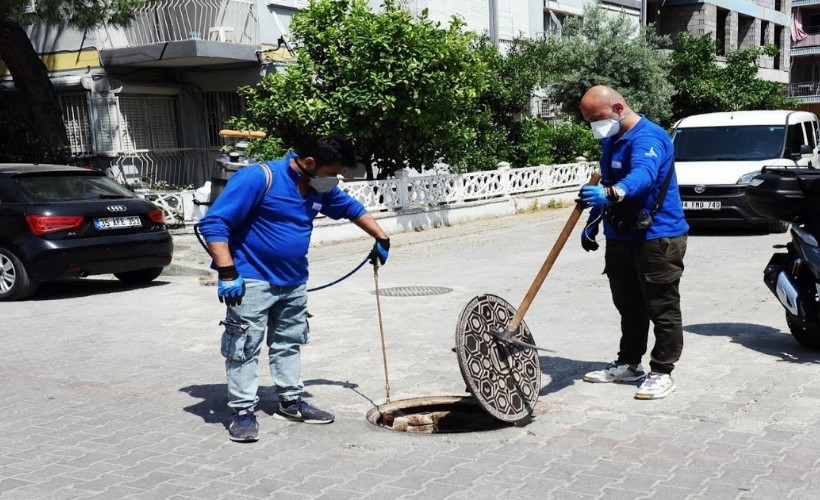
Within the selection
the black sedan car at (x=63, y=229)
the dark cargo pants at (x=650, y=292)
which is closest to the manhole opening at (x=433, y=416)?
the dark cargo pants at (x=650, y=292)

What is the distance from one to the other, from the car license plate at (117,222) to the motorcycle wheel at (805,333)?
706cm

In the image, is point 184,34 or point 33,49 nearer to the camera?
point 33,49

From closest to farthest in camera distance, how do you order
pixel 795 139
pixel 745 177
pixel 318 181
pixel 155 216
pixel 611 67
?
pixel 318 181
pixel 155 216
pixel 745 177
pixel 795 139
pixel 611 67

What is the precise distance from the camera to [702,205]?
14.1 metres

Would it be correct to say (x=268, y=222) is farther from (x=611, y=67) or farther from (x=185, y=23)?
(x=611, y=67)

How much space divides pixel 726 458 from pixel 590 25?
75.8ft

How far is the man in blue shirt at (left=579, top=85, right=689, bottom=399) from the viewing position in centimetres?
540

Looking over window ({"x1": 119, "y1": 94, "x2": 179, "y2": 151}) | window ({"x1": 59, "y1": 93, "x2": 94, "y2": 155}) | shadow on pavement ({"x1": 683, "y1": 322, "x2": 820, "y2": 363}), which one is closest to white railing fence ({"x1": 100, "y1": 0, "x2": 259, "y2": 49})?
window ({"x1": 119, "y1": 94, "x2": 179, "y2": 151})

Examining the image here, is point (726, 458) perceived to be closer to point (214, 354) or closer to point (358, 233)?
point (214, 354)

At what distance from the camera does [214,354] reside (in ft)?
23.8

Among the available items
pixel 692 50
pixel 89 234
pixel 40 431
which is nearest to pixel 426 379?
pixel 40 431

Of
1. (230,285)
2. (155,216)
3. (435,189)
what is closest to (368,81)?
(435,189)

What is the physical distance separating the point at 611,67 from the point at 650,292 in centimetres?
2069

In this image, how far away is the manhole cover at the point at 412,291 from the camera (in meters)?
9.84
